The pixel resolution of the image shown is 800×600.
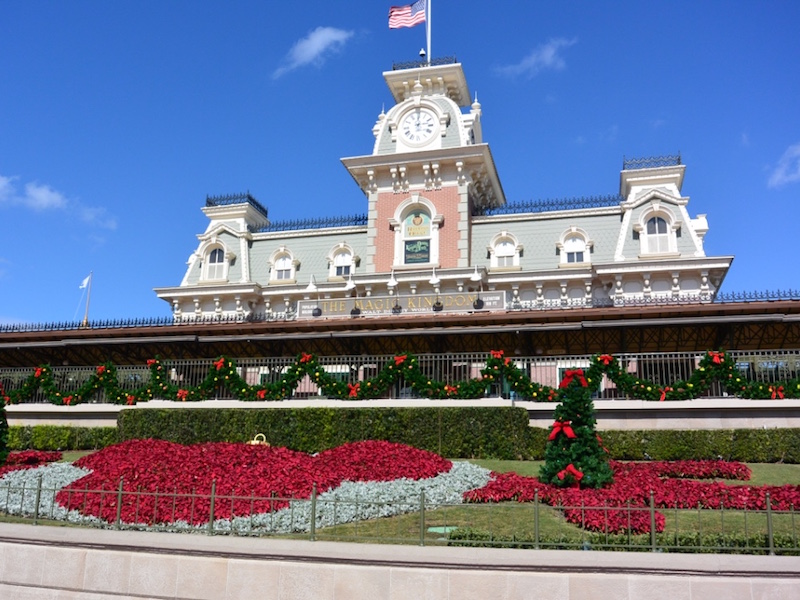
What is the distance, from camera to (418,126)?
119 ft

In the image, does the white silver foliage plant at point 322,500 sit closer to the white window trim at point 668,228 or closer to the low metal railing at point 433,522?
the low metal railing at point 433,522

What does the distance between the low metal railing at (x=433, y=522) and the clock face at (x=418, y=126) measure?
27255mm

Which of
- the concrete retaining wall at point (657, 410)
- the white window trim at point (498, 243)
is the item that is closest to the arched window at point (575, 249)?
the white window trim at point (498, 243)

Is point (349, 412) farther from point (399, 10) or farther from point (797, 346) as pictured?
point (399, 10)

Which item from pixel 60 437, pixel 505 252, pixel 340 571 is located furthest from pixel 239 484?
pixel 505 252

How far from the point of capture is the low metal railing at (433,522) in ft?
27.9

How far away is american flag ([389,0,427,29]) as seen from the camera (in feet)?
116

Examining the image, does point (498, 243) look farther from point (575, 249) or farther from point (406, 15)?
point (406, 15)

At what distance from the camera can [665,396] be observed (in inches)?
771

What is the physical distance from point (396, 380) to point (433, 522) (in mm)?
10626

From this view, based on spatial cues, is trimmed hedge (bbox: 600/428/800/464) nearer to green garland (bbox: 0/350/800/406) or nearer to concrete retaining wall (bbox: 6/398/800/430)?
concrete retaining wall (bbox: 6/398/800/430)

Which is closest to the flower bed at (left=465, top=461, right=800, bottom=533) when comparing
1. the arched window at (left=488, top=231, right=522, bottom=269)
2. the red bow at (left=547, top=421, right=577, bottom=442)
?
the red bow at (left=547, top=421, right=577, bottom=442)

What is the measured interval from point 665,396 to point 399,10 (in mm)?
26139

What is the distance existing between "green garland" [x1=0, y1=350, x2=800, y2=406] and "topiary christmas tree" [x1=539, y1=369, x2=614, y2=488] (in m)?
4.09
